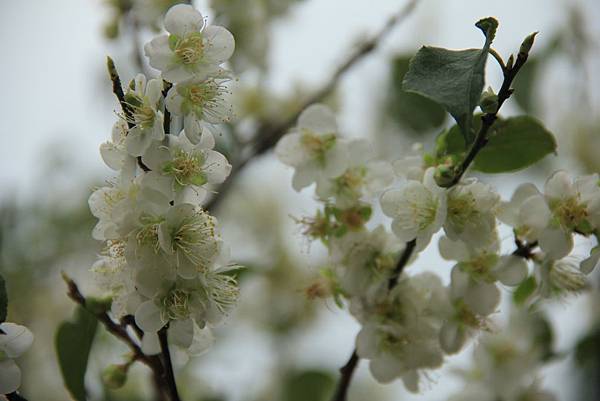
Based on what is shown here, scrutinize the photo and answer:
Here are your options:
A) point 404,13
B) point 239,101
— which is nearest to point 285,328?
point 239,101

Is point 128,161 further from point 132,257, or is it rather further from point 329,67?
point 329,67

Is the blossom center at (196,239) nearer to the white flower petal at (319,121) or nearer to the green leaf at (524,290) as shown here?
the white flower petal at (319,121)

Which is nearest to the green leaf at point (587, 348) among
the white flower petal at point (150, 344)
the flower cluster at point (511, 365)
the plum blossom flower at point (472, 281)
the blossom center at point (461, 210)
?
the flower cluster at point (511, 365)

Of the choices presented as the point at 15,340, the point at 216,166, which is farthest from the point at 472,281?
the point at 15,340

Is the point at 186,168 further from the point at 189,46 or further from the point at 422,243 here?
the point at 422,243

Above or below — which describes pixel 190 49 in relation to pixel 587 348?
above

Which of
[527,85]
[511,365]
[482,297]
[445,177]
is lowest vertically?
[511,365]
